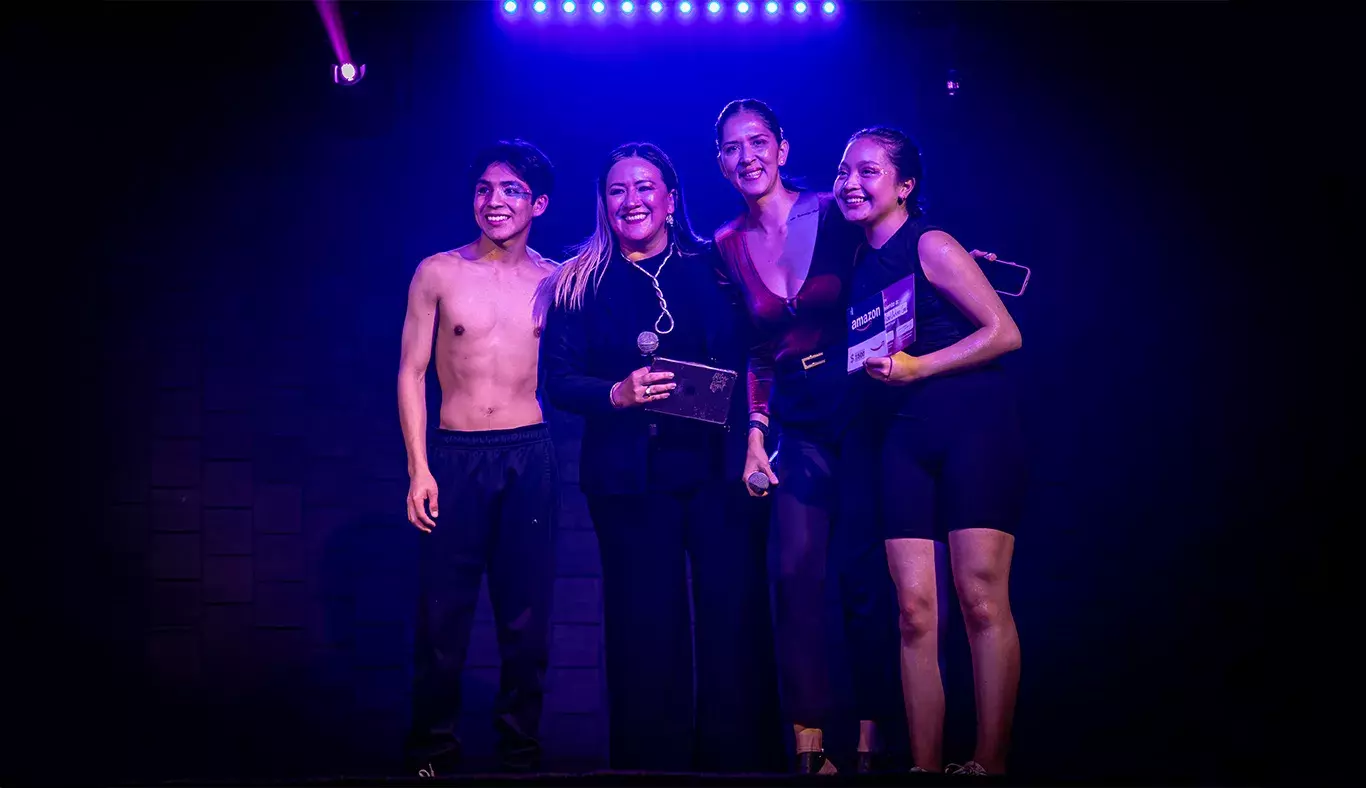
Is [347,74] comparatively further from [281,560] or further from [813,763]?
[813,763]

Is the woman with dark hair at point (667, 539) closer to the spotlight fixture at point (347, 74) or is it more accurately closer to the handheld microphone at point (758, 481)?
the handheld microphone at point (758, 481)

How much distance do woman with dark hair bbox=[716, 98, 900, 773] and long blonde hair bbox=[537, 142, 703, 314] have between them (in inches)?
6.2

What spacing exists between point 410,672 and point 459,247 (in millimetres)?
1523

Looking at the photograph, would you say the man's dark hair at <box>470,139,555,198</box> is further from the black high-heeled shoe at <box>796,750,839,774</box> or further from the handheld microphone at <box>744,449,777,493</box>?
the black high-heeled shoe at <box>796,750,839,774</box>

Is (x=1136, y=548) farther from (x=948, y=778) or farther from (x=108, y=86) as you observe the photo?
(x=108, y=86)

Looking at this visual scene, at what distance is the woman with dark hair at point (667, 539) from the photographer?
411cm

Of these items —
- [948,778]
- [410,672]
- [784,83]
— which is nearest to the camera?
[948,778]

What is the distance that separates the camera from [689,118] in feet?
14.9

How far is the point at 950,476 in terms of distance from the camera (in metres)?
4.07

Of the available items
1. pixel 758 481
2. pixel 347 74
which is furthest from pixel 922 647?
pixel 347 74

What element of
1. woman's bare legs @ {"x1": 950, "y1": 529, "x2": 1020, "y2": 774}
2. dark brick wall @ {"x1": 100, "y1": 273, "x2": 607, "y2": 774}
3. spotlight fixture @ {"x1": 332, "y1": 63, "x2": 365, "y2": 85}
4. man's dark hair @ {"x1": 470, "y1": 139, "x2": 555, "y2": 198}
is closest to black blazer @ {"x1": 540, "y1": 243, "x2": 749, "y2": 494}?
dark brick wall @ {"x1": 100, "y1": 273, "x2": 607, "y2": 774}

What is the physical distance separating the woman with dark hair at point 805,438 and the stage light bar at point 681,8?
1.74 feet

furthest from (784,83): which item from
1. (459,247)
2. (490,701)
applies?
(490,701)

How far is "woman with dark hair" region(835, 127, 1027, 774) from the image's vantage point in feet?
13.4
